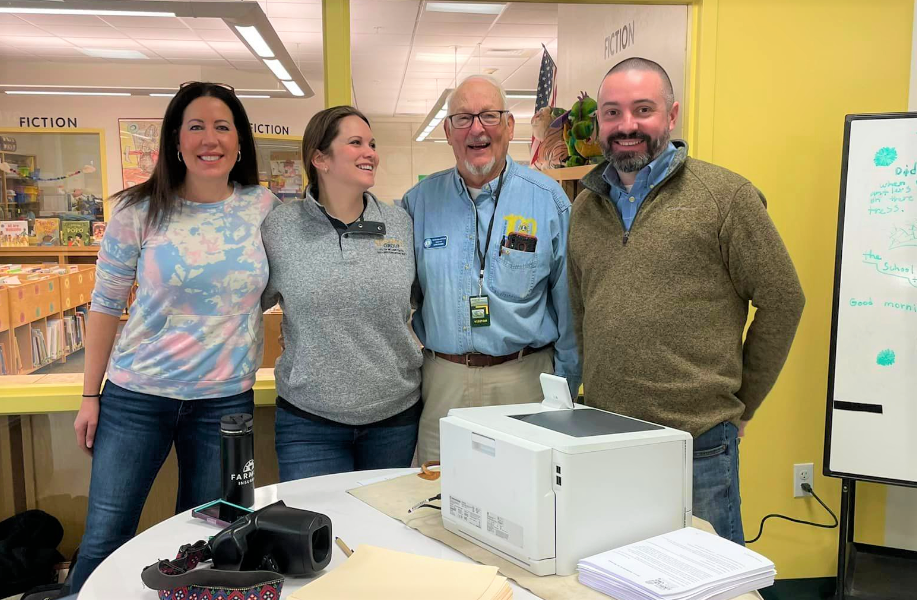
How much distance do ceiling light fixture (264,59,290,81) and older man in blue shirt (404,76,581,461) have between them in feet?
9.82

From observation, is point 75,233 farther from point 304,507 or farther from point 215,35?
point 304,507

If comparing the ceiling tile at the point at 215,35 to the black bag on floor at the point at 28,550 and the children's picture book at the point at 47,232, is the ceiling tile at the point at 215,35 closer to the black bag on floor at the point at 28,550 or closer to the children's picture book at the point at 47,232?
the children's picture book at the point at 47,232

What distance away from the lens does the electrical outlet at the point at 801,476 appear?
9.07 feet

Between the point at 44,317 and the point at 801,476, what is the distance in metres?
3.25

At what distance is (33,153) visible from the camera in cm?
348

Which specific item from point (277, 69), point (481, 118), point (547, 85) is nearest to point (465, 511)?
point (481, 118)

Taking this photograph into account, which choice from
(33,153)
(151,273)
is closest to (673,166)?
(151,273)

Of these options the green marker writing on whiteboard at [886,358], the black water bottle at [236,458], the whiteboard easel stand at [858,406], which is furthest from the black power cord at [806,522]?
the black water bottle at [236,458]

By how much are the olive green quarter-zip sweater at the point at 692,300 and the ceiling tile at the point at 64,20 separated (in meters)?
4.94

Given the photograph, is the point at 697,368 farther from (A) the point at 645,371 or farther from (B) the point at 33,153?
(B) the point at 33,153

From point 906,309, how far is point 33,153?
389cm

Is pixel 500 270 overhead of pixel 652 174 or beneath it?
beneath

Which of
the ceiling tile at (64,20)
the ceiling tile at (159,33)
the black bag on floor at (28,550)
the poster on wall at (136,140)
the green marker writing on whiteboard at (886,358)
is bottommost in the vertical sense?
the black bag on floor at (28,550)

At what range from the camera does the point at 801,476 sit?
2.77m
